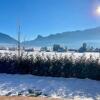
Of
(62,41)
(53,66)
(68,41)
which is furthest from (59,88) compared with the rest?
(68,41)

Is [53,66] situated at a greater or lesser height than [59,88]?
greater

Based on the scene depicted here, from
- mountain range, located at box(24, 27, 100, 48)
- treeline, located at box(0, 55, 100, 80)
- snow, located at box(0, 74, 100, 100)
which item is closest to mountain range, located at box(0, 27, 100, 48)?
mountain range, located at box(24, 27, 100, 48)

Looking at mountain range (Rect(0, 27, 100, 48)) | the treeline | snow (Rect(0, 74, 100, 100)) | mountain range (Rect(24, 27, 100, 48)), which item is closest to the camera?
snow (Rect(0, 74, 100, 100))

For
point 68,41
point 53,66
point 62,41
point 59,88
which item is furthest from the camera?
point 68,41

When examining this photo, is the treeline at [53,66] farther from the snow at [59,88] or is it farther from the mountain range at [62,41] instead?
the mountain range at [62,41]

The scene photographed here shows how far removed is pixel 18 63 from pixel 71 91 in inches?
164

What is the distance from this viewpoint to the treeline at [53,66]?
368 inches

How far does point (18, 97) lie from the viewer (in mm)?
6207

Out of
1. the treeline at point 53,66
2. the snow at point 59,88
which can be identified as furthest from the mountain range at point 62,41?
the snow at point 59,88

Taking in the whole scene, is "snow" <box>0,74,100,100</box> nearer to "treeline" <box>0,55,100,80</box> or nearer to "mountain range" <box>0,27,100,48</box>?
"treeline" <box>0,55,100,80</box>

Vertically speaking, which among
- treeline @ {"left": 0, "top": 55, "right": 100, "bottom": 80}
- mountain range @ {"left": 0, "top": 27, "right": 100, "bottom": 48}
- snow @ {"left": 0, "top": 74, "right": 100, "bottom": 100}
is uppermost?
mountain range @ {"left": 0, "top": 27, "right": 100, "bottom": 48}

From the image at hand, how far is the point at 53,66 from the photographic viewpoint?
9977mm

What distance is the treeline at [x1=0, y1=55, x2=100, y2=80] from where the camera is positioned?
936cm

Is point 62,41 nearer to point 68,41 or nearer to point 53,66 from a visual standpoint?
point 68,41
